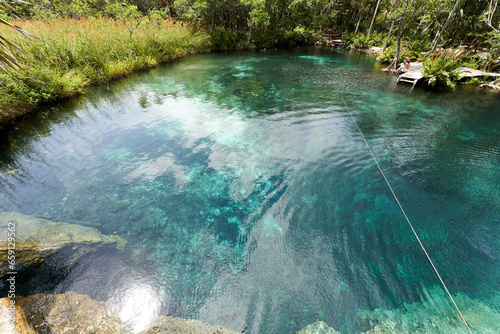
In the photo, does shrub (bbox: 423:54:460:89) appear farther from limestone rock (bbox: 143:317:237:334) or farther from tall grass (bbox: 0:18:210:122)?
tall grass (bbox: 0:18:210:122)

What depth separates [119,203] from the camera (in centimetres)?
371

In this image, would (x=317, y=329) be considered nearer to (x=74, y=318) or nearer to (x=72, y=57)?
(x=74, y=318)

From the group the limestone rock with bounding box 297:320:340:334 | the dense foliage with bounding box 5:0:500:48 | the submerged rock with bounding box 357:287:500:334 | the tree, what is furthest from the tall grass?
the tree

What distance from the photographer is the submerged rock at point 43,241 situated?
2.59 meters

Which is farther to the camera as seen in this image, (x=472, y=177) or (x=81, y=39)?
(x=81, y=39)

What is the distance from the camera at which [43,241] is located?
284cm

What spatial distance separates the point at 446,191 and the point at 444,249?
1580 millimetres

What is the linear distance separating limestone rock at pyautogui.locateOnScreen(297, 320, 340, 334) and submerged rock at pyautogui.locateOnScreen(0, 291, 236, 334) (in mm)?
826

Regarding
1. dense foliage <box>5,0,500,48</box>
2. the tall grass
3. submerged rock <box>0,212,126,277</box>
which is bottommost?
submerged rock <box>0,212,126,277</box>

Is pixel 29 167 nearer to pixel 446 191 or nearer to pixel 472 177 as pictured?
pixel 446 191

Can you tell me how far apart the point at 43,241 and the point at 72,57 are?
28.9ft

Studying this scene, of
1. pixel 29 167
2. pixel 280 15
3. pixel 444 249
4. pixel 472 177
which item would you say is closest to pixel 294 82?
pixel 472 177

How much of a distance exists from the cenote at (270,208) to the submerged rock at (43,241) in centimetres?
16

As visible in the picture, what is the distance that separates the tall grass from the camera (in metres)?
6.16
